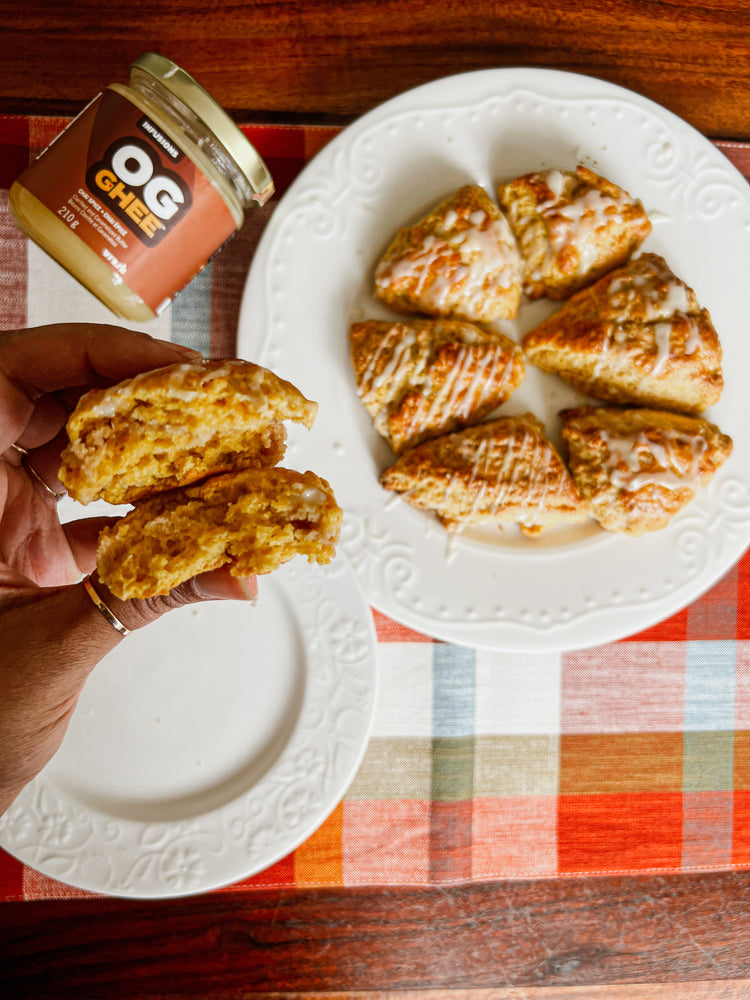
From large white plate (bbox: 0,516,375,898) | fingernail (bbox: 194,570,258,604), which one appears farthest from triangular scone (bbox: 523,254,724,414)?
fingernail (bbox: 194,570,258,604)

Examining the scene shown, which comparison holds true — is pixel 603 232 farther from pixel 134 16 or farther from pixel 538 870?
pixel 538 870

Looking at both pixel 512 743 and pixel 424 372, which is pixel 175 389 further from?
pixel 512 743

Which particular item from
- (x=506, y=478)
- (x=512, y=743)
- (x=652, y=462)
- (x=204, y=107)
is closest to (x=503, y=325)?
(x=506, y=478)

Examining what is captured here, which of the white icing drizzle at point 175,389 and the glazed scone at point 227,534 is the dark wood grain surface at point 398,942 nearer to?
the glazed scone at point 227,534

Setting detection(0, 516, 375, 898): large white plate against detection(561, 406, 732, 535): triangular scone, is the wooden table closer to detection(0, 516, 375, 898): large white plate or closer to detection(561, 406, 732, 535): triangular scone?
detection(0, 516, 375, 898): large white plate

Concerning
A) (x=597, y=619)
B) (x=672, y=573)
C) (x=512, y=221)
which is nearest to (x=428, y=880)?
(x=597, y=619)

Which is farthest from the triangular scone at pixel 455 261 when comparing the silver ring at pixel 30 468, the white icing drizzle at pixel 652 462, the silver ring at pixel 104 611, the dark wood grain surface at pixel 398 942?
the dark wood grain surface at pixel 398 942
